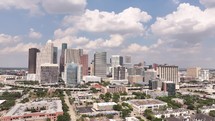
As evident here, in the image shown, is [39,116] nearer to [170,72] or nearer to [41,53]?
[170,72]

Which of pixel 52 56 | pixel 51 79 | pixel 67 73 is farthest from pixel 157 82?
pixel 52 56

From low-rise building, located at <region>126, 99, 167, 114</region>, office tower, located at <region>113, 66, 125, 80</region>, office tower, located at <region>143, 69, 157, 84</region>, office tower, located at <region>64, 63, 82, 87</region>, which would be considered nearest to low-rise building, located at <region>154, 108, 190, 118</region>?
low-rise building, located at <region>126, 99, 167, 114</region>

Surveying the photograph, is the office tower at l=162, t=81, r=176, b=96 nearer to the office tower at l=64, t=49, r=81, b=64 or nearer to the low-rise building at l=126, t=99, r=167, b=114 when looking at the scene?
the low-rise building at l=126, t=99, r=167, b=114

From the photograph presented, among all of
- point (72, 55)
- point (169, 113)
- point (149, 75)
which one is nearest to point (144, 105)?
point (169, 113)

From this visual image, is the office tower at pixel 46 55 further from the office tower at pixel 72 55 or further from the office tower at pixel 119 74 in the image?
the office tower at pixel 119 74

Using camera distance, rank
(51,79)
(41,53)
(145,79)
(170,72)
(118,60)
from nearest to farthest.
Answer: (170,72) → (51,79) → (145,79) → (41,53) → (118,60)
